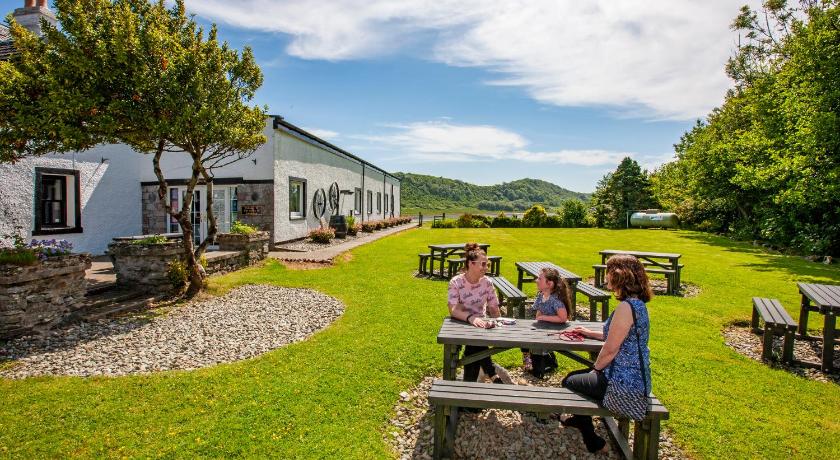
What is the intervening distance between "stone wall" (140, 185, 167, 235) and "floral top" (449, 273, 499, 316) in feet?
49.1

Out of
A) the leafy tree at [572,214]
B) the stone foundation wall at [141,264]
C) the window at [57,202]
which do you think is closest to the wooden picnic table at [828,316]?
the stone foundation wall at [141,264]

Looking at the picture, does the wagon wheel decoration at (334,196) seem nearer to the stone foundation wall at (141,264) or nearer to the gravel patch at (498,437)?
the stone foundation wall at (141,264)

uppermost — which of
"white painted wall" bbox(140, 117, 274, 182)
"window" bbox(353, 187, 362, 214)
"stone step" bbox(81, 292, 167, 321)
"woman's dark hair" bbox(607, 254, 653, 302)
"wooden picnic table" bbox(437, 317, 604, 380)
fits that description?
"white painted wall" bbox(140, 117, 274, 182)

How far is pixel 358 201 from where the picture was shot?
90.4ft

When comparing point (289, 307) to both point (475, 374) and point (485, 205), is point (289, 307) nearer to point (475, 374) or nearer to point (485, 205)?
point (475, 374)

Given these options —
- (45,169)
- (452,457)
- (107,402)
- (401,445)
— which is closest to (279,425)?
(401,445)

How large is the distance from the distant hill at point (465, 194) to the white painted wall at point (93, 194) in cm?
6058

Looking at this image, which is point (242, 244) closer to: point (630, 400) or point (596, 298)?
point (596, 298)

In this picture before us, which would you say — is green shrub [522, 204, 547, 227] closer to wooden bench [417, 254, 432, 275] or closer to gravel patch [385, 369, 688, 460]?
wooden bench [417, 254, 432, 275]

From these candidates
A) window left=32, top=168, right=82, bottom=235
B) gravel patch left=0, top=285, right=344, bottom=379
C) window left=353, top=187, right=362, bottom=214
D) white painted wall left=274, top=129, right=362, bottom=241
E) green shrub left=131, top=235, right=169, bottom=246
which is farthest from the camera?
window left=353, top=187, right=362, bottom=214

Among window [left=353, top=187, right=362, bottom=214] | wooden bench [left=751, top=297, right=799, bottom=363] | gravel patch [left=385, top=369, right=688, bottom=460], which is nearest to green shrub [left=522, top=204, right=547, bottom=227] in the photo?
window [left=353, top=187, right=362, bottom=214]

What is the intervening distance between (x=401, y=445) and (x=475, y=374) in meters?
1.15

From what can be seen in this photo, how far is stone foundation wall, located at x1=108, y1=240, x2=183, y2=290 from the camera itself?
28.7 ft

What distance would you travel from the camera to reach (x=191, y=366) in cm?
533
